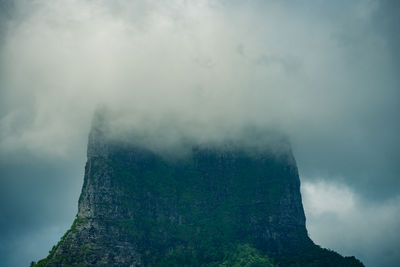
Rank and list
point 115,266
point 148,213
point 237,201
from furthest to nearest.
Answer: point 237,201
point 148,213
point 115,266

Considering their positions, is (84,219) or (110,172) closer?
(84,219)

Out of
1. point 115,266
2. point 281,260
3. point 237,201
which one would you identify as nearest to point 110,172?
point 115,266

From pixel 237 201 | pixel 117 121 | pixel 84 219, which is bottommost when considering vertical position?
pixel 84 219

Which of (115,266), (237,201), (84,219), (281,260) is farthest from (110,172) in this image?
(281,260)

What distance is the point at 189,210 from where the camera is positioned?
4936 inches

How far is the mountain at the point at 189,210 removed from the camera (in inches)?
4227

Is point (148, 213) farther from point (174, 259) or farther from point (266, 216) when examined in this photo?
point (266, 216)

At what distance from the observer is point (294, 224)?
122312mm

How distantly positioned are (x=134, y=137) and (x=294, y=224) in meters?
46.3

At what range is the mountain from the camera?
107 m

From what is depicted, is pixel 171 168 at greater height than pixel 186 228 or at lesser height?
greater

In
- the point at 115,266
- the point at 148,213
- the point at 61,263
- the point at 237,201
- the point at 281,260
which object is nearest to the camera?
the point at 61,263

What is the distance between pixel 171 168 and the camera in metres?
130

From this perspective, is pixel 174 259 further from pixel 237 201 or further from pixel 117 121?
pixel 117 121
